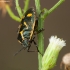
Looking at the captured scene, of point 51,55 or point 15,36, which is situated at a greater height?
point 15,36

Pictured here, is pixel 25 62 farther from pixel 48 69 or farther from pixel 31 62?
pixel 48 69

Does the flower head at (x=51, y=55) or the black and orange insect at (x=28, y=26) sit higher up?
the black and orange insect at (x=28, y=26)

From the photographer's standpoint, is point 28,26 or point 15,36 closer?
point 28,26

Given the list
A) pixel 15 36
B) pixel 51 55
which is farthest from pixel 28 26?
pixel 15 36

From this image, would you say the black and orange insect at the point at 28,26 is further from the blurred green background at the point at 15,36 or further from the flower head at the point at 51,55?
the blurred green background at the point at 15,36

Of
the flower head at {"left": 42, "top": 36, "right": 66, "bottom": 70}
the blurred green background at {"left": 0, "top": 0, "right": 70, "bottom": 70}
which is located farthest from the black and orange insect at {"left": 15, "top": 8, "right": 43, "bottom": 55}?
the blurred green background at {"left": 0, "top": 0, "right": 70, "bottom": 70}

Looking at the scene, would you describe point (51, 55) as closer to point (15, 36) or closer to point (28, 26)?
point (28, 26)

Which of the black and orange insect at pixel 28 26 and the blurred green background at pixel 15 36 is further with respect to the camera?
the blurred green background at pixel 15 36

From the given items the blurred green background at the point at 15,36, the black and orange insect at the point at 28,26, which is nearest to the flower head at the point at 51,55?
the black and orange insect at the point at 28,26

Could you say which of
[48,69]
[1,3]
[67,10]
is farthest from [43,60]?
[67,10]
